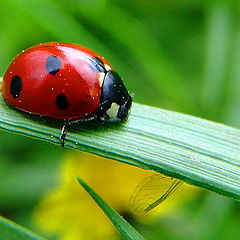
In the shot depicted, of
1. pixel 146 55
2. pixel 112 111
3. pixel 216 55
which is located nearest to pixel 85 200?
pixel 112 111

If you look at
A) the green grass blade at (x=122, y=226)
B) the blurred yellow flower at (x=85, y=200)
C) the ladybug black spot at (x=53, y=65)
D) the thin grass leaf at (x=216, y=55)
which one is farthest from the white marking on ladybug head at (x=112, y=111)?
the thin grass leaf at (x=216, y=55)

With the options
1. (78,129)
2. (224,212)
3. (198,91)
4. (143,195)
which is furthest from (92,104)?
(198,91)

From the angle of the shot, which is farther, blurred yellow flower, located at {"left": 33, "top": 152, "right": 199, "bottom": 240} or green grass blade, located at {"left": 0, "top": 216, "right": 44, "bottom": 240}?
blurred yellow flower, located at {"left": 33, "top": 152, "right": 199, "bottom": 240}

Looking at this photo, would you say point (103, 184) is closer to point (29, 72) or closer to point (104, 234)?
point (104, 234)

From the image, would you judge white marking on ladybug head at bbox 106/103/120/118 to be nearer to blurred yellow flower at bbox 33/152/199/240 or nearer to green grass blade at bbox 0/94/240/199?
green grass blade at bbox 0/94/240/199

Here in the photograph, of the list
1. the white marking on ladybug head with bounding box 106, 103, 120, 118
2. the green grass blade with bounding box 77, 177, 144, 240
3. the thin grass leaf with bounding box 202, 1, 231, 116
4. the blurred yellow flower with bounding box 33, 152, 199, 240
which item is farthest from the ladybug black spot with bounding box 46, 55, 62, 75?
the thin grass leaf with bounding box 202, 1, 231, 116

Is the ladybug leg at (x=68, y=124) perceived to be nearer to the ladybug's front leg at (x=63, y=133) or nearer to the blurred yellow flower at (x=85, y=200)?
the ladybug's front leg at (x=63, y=133)

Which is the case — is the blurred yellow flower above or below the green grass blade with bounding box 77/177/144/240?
below
